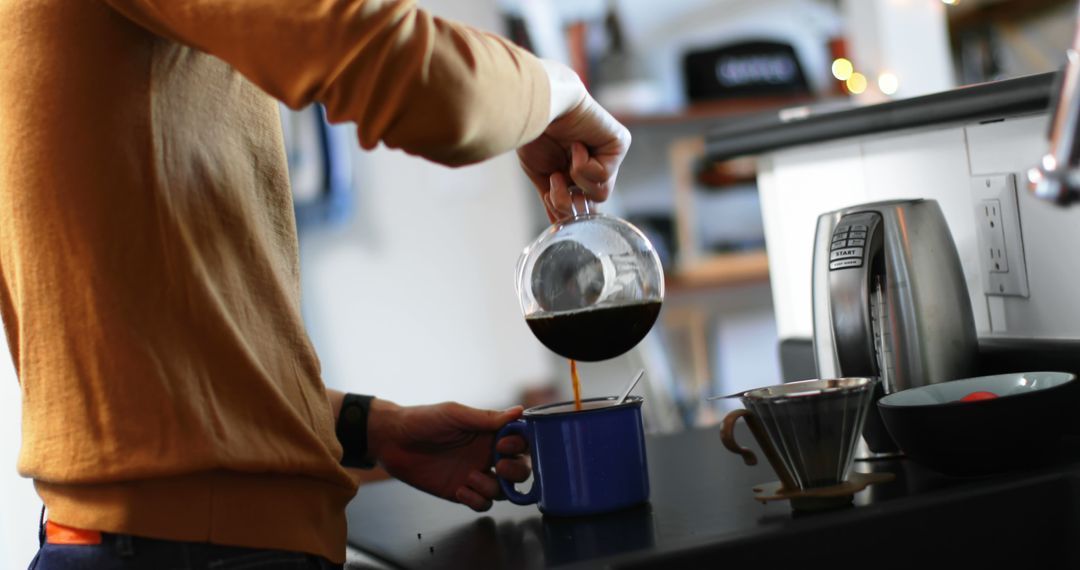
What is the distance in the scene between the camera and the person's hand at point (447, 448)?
1.02 meters

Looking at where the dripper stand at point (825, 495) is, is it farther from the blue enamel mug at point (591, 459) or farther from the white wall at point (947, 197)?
the white wall at point (947, 197)

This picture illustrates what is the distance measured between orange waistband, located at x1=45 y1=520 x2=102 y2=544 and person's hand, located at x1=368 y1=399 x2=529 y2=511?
34 centimetres

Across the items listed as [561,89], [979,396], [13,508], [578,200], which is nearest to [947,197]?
[979,396]

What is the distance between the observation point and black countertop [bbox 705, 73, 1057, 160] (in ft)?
3.33

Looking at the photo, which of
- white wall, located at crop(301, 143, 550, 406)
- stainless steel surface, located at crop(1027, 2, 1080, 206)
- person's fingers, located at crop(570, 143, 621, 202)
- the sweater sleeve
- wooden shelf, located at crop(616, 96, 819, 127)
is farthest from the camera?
wooden shelf, located at crop(616, 96, 819, 127)

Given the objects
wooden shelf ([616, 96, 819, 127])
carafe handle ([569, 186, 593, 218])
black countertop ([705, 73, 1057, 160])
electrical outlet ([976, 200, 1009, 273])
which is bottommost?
electrical outlet ([976, 200, 1009, 273])

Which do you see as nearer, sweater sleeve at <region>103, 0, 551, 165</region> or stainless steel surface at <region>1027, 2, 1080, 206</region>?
stainless steel surface at <region>1027, 2, 1080, 206</region>

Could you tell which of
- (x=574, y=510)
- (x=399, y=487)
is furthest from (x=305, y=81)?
(x=399, y=487)

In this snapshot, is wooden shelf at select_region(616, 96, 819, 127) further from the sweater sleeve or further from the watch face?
the sweater sleeve

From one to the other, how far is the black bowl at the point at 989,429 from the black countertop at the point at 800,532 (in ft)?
0.04

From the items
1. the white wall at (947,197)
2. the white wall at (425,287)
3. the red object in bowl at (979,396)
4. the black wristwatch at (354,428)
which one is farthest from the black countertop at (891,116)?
the white wall at (425,287)

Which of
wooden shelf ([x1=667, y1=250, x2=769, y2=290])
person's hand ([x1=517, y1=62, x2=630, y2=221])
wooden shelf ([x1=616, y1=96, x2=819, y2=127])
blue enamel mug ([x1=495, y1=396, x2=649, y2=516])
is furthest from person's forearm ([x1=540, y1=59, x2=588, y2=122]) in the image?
wooden shelf ([x1=667, y1=250, x2=769, y2=290])

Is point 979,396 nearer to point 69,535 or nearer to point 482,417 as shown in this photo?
point 482,417

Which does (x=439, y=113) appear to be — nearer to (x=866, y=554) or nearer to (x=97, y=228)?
(x=97, y=228)
